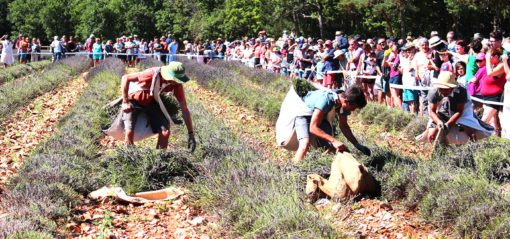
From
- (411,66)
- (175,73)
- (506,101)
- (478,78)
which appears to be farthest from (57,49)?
(506,101)

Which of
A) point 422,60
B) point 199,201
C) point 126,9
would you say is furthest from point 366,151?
point 126,9

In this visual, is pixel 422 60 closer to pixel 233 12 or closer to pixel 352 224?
pixel 352 224

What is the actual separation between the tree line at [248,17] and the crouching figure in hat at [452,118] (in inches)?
1161

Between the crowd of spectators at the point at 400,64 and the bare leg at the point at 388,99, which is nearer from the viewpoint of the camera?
the crowd of spectators at the point at 400,64

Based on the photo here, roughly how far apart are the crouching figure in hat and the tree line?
96.7 ft

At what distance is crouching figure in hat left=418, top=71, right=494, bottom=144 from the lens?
697cm

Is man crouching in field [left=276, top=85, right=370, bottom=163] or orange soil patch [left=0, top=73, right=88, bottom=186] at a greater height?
man crouching in field [left=276, top=85, right=370, bottom=163]

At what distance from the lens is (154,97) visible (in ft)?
23.6

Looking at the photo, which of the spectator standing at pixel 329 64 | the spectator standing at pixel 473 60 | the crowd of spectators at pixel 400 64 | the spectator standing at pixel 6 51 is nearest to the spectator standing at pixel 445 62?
the crowd of spectators at pixel 400 64

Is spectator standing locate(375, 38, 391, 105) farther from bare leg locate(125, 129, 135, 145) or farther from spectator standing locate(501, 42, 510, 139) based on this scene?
bare leg locate(125, 129, 135, 145)

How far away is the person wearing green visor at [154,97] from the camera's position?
693 centimetres

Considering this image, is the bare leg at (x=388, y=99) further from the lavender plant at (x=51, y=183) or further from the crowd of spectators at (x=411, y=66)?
the lavender plant at (x=51, y=183)

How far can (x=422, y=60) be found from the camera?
36.4 feet

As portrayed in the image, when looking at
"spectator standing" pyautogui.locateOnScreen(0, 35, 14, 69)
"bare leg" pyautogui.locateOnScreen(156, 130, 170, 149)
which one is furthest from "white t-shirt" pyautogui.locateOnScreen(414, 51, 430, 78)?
"spectator standing" pyautogui.locateOnScreen(0, 35, 14, 69)
